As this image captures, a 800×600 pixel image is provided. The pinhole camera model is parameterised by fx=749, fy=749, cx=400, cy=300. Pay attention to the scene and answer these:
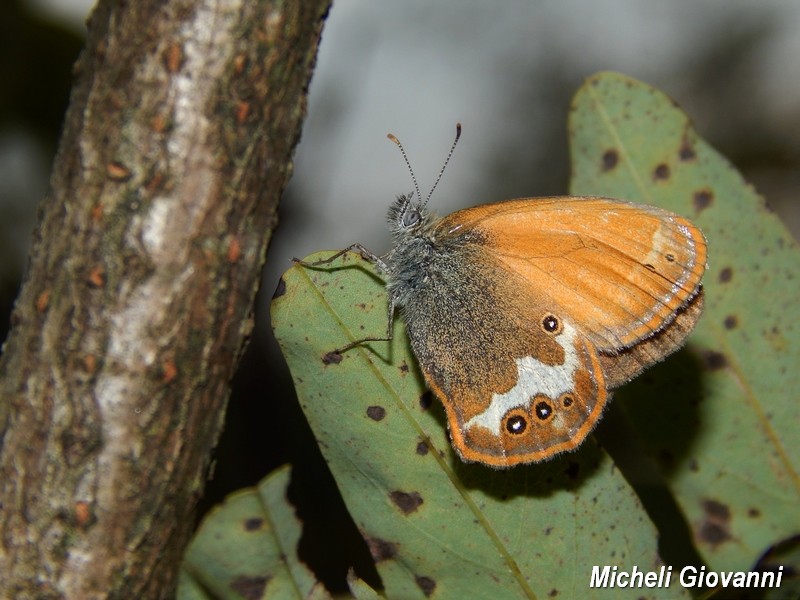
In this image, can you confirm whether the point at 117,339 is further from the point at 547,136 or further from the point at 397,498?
the point at 547,136

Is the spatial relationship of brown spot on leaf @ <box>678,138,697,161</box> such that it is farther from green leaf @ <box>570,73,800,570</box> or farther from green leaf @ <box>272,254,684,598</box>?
green leaf @ <box>272,254,684,598</box>

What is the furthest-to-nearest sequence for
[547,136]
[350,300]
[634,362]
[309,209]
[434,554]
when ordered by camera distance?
[547,136] < [309,209] < [634,362] < [350,300] < [434,554]

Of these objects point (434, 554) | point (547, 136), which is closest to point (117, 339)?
point (434, 554)

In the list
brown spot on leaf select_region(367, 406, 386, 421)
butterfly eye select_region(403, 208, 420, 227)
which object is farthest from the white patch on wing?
butterfly eye select_region(403, 208, 420, 227)

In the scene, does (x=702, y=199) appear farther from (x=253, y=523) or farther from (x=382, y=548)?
(x=253, y=523)

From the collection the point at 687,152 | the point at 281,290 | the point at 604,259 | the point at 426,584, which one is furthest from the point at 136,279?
the point at 687,152

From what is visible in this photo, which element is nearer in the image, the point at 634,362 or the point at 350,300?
the point at 350,300
